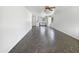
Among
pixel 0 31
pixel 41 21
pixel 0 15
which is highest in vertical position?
pixel 0 15

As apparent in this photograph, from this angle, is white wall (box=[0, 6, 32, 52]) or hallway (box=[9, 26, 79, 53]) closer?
white wall (box=[0, 6, 32, 52])

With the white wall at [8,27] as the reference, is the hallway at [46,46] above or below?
below

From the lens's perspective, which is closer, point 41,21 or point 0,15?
point 0,15

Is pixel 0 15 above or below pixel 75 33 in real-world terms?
above

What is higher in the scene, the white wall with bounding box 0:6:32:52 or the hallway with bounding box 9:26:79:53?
the white wall with bounding box 0:6:32:52

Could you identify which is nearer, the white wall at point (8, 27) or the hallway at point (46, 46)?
the white wall at point (8, 27)

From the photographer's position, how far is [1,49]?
103 inches

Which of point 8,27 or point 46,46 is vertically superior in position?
point 8,27

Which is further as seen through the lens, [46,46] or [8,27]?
[46,46]
